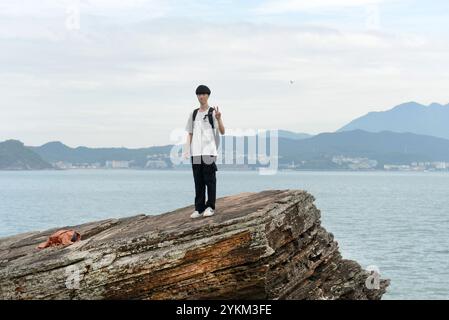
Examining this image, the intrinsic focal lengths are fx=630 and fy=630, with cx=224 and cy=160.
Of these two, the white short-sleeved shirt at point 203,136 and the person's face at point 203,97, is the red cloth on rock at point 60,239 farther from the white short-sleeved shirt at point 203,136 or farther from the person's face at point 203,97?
the person's face at point 203,97

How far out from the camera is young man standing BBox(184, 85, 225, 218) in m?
19.2

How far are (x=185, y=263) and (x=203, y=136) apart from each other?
154 inches

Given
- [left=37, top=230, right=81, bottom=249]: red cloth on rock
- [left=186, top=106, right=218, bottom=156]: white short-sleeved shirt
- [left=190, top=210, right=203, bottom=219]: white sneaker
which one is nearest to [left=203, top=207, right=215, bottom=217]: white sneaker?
[left=190, top=210, right=203, bottom=219]: white sneaker

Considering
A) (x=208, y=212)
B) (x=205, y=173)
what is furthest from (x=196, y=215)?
(x=205, y=173)

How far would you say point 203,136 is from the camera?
1933 centimetres

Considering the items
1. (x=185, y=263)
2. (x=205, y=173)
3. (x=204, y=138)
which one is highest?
(x=204, y=138)

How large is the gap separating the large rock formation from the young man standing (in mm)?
1329

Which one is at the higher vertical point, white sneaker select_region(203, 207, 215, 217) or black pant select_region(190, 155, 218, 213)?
black pant select_region(190, 155, 218, 213)

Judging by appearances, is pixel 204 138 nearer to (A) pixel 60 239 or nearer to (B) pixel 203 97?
(B) pixel 203 97

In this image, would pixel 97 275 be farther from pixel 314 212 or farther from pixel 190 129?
pixel 314 212

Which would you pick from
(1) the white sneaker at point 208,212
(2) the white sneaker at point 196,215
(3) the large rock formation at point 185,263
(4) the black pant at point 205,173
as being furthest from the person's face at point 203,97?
(2) the white sneaker at point 196,215

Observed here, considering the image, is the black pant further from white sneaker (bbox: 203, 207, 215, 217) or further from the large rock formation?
the large rock formation

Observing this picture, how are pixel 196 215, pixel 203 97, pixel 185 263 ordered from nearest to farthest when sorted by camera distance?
pixel 185 263 < pixel 203 97 < pixel 196 215
